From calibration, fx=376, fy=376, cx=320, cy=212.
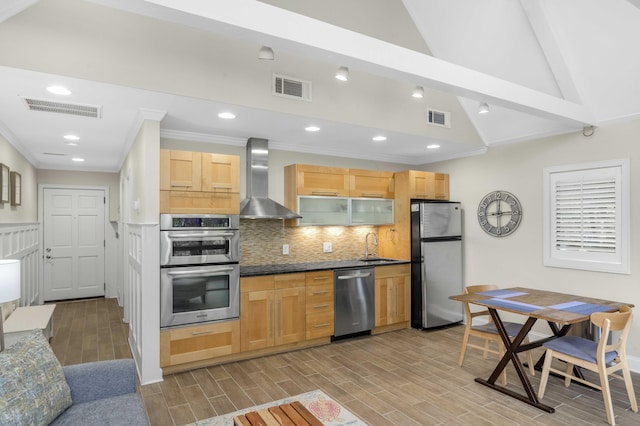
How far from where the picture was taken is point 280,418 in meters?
2.05

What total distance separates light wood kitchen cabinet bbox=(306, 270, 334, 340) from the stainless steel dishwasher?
9 centimetres

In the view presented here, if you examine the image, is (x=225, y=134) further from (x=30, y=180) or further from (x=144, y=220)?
(x=30, y=180)

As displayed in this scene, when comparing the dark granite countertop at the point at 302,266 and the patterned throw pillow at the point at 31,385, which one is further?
the dark granite countertop at the point at 302,266

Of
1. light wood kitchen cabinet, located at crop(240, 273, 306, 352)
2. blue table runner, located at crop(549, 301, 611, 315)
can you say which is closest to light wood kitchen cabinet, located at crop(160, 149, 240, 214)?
light wood kitchen cabinet, located at crop(240, 273, 306, 352)

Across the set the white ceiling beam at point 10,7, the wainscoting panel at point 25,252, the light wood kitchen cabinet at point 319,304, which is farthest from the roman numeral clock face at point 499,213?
the wainscoting panel at point 25,252

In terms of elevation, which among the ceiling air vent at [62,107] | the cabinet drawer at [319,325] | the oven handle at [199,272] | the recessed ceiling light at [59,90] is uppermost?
the recessed ceiling light at [59,90]

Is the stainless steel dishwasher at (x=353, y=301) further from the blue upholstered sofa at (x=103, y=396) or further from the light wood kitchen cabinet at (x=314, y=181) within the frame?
the blue upholstered sofa at (x=103, y=396)

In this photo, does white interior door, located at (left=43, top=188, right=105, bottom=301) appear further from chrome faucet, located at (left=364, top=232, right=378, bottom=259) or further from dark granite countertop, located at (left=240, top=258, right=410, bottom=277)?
chrome faucet, located at (left=364, top=232, right=378, bottom=259)

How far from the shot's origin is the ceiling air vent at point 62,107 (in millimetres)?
3264

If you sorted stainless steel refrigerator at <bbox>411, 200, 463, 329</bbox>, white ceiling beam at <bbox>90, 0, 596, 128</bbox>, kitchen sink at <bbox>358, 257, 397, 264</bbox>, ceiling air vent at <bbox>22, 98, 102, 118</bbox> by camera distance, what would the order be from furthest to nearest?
kitchen sink at <bbox>358, 257, 397, 264</bbox>
stainless steel refrigerator at <bbox>411, 200, 463, 329</bbox>
ceiling air vent at <bbox>22, 98, 102, 118</bbox>
white ceiling beam at <bbox>90, 0, 596, 128</bbox>

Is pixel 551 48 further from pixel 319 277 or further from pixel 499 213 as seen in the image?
pixel 319 277

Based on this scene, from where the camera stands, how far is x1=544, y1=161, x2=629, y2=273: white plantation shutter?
3.85m

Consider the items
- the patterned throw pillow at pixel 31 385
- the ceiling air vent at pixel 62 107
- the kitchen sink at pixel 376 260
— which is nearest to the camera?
the patterned throw pillow at pixel 31 385

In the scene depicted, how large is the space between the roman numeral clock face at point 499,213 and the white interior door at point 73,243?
22.8ft
